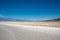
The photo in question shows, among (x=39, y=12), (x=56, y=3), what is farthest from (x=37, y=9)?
(x=56, y=3)

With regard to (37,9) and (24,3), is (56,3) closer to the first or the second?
(37,9)

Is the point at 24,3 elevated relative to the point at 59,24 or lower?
elevated

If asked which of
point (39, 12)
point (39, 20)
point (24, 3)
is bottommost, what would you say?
point (39, 20)

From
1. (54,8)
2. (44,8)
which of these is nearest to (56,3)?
(54,8)

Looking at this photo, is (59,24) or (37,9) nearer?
(37,9)

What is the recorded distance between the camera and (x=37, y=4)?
671cm

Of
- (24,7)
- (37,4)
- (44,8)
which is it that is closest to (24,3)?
(24,7)

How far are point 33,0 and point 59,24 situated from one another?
3.65 meters

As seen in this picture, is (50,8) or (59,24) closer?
(50,8)

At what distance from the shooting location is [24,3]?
264 inches

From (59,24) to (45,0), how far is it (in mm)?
3243

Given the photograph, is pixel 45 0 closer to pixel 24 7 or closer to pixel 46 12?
pixel 46 12

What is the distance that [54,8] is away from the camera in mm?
6684

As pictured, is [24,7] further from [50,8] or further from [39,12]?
[50,8]
